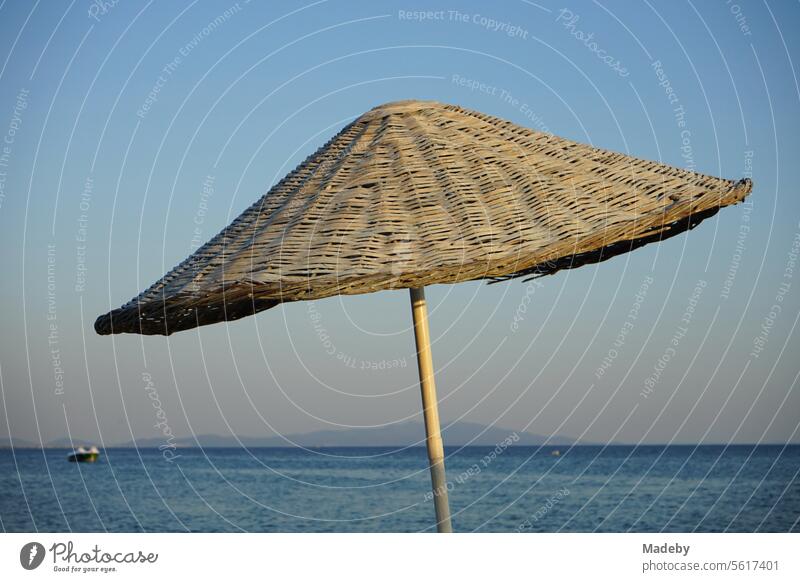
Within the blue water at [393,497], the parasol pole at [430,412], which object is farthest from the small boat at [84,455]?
the parasol pole at [430,412]

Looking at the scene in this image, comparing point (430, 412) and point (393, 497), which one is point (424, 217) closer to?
point (430, 412)

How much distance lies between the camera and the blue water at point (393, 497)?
2206cm

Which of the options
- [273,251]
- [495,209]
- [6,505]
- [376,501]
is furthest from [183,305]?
[6,505]

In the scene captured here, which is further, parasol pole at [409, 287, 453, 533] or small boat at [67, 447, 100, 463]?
small boat at [67, 447, 100, 463]

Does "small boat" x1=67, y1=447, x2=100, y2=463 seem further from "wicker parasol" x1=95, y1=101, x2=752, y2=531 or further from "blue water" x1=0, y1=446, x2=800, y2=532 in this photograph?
"wicker parasol" x1=95, y1=101, x2=752, y2=531

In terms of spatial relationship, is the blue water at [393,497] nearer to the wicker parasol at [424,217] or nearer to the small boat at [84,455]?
the small boat at [84,455]

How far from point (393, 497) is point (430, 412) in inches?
873

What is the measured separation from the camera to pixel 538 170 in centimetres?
341

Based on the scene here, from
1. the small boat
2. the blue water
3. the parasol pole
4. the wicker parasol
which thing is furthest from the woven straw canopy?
the small boat

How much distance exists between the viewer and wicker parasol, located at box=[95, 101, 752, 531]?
305 cm

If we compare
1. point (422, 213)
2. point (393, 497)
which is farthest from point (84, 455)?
point (422, 213)

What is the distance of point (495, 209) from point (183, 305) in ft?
3.24

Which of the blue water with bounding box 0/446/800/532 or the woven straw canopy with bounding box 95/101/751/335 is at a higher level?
the woven straw canopy with bounding box 95/101/751/335
